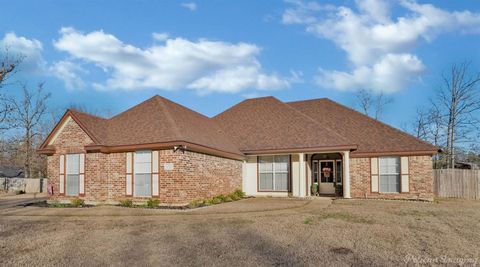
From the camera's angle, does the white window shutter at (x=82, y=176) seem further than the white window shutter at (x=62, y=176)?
No

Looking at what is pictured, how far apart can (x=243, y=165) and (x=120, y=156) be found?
726 centimetres

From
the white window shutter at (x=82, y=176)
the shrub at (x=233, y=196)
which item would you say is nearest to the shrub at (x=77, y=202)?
the white window shutter at (x=82, y=176)

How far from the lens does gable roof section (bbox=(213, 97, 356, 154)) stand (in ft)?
62.9

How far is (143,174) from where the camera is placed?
51.9 ft

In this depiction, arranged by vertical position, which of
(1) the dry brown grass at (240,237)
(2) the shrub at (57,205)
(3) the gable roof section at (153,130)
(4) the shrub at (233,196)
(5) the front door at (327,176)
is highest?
(3) the gable roof section at (153,130)

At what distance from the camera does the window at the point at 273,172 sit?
20.2 m

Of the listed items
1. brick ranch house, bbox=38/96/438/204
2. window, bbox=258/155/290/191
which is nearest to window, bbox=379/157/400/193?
brick ranch house, bbox=38/96/438/204

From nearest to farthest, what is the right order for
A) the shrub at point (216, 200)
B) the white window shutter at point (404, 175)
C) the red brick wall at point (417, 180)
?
1. the shrub at point (216, 200)
2. the red brick wall at point (417, 180)
3. the white window shutter at point (404, 175)

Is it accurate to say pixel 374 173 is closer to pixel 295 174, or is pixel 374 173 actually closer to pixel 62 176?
pixel 295 174

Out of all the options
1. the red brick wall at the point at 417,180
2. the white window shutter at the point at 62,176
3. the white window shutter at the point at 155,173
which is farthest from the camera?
the red brick wall at the point at 417,180

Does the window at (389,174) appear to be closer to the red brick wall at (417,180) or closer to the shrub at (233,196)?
the red brick wall at (417,180)

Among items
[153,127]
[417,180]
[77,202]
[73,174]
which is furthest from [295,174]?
[73,174]

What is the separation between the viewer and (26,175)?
132ft

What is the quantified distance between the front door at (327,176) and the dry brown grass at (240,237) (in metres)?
7.77
